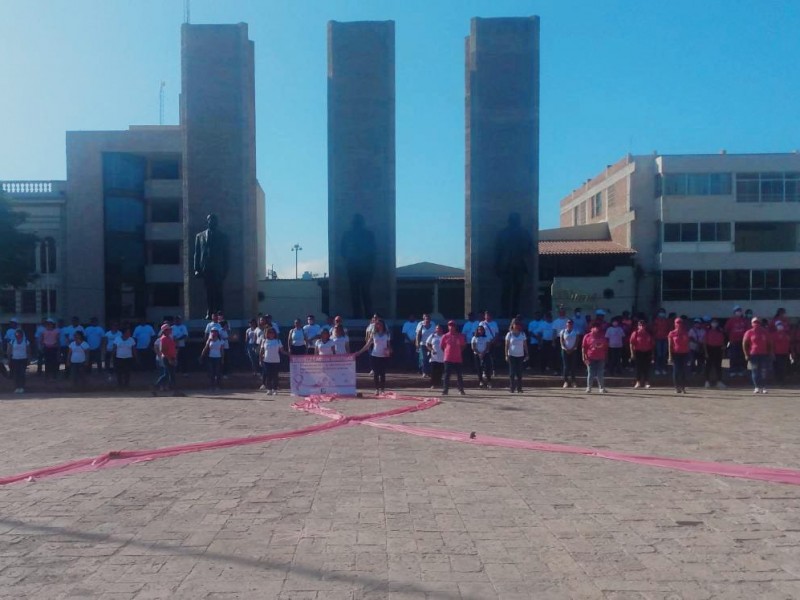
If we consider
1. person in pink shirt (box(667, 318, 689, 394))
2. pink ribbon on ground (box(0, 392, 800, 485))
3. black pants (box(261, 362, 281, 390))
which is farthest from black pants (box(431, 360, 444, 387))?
person in pink shirt (box(667, 318, 689, 394))

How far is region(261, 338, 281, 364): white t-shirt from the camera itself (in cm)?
1652

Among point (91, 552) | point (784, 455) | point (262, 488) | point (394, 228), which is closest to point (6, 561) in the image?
point (91, 552)

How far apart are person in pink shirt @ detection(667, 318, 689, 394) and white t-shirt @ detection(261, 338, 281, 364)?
8566 mm

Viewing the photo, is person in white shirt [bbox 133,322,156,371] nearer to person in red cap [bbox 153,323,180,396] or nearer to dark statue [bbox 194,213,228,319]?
dark statue [bbox 194,213,228,319]

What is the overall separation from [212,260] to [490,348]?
1021cm

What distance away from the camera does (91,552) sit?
18.0 ft

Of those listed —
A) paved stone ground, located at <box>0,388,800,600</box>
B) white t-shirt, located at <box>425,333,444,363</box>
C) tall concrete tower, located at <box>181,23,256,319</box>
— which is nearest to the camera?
paved stone ground, located at <box>0,388,800,600</box>

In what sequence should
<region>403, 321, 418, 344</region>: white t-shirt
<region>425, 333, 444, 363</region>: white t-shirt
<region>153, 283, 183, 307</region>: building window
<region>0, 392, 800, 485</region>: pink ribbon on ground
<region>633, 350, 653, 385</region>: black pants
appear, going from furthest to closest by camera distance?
<region>153, 283, 183, 307</region>: building window, <region>403, 321, 418, 344</region>: white t-shirt, <region>633, 350, 653, 385</region>: black pants, <region>425, 333, 444, 363</region>: white t-shirt, <region>0, 392, 800, 485</region>: pink ribbon on ground

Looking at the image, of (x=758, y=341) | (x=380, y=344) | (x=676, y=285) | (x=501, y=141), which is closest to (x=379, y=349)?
(x=380, y=344)

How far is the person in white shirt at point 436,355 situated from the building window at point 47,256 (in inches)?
1126

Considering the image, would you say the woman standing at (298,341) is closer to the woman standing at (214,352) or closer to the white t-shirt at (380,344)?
the woman standing at (214,352)

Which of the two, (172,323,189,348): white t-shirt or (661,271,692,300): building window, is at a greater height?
(661,271,692,300): building window

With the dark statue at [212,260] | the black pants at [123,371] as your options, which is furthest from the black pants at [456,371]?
the dark statue at [212,260]

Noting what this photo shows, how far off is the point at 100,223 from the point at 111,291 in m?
3.61
